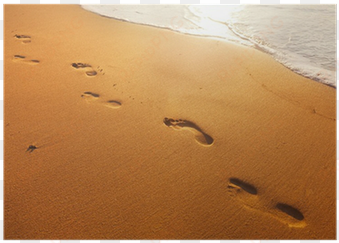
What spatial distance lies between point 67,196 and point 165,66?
2108 mm

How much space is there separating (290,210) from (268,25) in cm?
455

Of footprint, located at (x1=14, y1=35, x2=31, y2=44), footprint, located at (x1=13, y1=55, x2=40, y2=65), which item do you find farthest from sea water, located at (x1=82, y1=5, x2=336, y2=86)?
footprint, located at (x1=13, y1=55, x2=40, y2=65)

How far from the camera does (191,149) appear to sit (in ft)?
6.75

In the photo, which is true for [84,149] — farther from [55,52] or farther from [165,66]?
[55,52]

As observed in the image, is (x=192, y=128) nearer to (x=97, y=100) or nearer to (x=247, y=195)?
(x=247, y=195)

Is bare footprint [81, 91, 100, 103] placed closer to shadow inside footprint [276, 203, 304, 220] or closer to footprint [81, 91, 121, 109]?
footprint [81, 91, 121, 109]

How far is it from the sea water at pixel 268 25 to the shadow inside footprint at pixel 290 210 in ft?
7.29

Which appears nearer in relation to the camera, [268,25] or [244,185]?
[244,185]

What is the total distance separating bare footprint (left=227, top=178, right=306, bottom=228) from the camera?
5.41 feet

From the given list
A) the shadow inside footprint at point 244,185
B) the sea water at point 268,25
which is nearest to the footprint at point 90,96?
the shadow inside footprint at point 244,185

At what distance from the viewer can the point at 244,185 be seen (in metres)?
1.83

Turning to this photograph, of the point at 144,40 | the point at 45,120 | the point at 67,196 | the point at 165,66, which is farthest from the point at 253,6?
the point at 67,196

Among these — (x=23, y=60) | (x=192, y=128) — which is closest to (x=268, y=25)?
(x=192, y=128)

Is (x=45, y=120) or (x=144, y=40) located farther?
(x=144, y=40)
